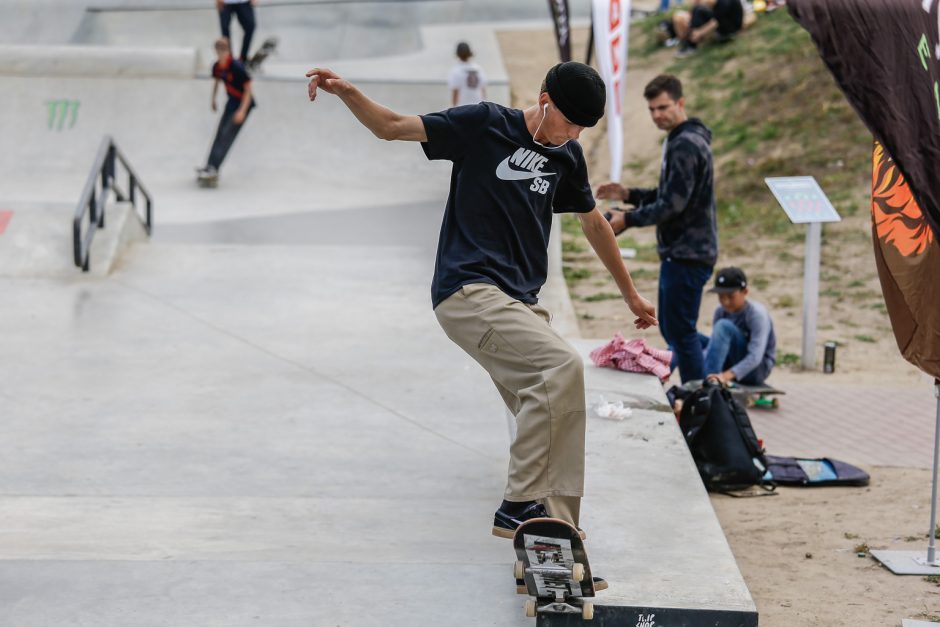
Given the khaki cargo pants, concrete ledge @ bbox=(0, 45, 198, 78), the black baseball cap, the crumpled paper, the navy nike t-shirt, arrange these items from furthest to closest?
concrete ledge @ bbox=(0, 45, 198, 78), the black baseball cap, the crumpled paper, the navy nike t-shirt, the khaki cargo pants

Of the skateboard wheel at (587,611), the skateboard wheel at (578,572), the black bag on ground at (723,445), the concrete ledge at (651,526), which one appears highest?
the skateboard wheel at (578,572)

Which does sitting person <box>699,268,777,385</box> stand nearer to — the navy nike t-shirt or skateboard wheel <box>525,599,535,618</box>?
the navy nike t-shirt

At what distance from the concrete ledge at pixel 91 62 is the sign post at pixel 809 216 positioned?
35.2 feet

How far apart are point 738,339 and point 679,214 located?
168 cm

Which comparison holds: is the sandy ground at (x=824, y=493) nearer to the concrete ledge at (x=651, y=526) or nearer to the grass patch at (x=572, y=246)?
the grass patch at (x=572, y=246)

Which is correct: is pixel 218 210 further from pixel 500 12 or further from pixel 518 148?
pixel 500 12

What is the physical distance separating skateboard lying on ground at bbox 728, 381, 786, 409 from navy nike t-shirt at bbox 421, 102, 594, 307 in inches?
155

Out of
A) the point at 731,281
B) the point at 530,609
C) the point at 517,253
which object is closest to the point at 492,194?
the point at 517,253

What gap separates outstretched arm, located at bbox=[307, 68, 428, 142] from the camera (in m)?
3.79

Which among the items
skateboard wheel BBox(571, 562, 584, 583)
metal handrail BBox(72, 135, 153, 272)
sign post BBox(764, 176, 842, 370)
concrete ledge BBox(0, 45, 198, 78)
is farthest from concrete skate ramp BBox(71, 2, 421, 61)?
skateboard wheel BBox(571, 562, 584, 583)

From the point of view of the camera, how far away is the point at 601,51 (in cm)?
1120

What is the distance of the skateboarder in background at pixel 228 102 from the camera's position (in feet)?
46.2

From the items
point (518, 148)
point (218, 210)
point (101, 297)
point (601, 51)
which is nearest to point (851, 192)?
point (601, 51)

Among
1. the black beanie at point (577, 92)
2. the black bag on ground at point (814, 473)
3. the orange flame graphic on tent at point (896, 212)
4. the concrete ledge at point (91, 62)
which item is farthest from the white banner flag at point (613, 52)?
the concrete ledge at point (91, 62)
